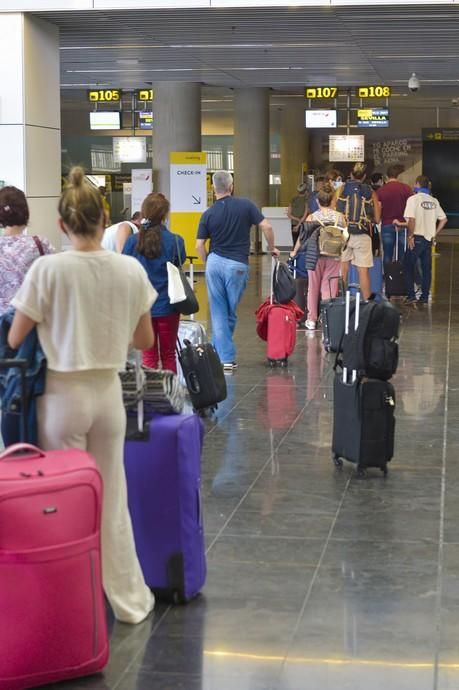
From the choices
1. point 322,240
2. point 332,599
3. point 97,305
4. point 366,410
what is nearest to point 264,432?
point 366,410

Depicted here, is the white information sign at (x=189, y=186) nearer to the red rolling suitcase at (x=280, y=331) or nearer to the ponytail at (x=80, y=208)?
the red rolling suitcase at (x=280, y=331)

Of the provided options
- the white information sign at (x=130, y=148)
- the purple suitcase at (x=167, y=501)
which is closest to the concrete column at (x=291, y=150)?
the white information sign at (x=130, y=148)

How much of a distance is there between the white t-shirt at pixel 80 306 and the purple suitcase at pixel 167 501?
0.51 metres

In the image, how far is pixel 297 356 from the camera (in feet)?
39.7

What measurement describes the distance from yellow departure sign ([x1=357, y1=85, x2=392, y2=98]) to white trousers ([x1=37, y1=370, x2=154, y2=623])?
864 inches

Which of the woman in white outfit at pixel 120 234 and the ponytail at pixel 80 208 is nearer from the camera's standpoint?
the ponytail at pixel 80 208

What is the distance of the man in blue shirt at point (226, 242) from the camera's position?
34.0ft

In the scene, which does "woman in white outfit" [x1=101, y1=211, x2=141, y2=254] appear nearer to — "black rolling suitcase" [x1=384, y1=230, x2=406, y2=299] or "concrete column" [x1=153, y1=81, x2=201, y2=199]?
"black rolling suitcase" [x1=384, y1=230, x2=406, y2=299]

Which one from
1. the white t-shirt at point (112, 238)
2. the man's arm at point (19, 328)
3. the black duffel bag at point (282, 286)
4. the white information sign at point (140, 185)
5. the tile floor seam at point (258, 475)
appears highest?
the white information sign at point (140, 185)

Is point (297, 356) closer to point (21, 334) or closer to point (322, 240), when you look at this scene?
point (322, 240)

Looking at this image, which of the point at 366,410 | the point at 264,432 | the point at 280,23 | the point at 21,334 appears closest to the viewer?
the point at 21,334

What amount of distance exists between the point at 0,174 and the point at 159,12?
2.10 meters

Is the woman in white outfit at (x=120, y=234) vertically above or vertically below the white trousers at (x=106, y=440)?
above

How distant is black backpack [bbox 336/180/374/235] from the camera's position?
14.1 meters
